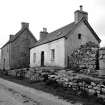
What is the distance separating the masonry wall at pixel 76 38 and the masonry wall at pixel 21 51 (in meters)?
14.3

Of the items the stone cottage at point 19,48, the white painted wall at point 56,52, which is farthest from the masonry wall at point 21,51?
the white painted wall at point 56,52

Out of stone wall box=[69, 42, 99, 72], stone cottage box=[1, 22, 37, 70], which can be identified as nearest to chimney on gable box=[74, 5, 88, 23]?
stone wall box=[69, 42, 99, 72]

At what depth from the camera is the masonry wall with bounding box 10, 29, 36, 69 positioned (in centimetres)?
3144

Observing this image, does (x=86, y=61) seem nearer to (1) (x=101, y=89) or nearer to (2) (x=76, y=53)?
(2) (x=76, y=53)

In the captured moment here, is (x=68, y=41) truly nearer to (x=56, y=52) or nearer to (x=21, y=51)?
(x=56, y=52)

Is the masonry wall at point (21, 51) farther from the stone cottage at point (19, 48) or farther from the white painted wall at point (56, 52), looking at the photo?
the white painted wall at point (56, 52)

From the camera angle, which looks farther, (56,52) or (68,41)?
(56,52)

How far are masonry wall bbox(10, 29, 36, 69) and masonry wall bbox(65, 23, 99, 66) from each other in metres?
14.3

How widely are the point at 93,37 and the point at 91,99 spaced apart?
1383 cm

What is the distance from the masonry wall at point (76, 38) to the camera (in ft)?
63.1

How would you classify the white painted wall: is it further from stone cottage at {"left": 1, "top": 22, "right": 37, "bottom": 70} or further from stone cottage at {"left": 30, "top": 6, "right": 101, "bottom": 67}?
stone cottage at {"left": 1, "top": 22, "right": 37, "bottom": 70}

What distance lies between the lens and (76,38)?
65.4 ft

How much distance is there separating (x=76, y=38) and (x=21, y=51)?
15.0 metres

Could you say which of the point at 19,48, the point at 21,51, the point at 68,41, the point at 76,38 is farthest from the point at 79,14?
the point at 19,48
